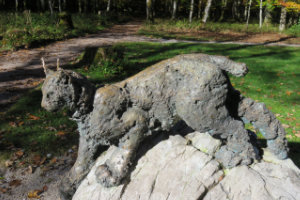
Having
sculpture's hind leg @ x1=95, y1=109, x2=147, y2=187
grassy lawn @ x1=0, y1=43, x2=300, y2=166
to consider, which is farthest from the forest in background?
sculpture's hind leg @ x1=95, y1=109, x2=147, y2=187

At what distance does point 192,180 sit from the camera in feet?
9.37

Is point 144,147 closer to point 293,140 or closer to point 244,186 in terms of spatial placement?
point 244,186

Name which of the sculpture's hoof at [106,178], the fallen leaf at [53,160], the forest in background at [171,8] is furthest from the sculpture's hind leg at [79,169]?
the forest in background at [171,8]

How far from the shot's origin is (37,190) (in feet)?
14.9

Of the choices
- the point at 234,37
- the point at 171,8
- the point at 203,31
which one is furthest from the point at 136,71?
the point at 171,8

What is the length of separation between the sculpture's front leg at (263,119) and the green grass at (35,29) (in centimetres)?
1357

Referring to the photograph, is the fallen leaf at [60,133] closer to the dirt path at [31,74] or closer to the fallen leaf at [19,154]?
the fallen leaf at [19,154]

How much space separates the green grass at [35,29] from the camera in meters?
13.8

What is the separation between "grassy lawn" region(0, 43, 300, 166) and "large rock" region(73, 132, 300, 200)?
102 inches

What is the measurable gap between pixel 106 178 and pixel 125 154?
345 millimetres

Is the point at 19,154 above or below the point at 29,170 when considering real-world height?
above

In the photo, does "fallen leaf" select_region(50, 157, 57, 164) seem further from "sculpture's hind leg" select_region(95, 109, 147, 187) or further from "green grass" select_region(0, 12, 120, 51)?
"green grass" select_region(0, 12, 120, 51)

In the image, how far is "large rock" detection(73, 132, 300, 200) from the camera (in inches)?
108

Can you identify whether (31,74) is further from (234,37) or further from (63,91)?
(234,37)
